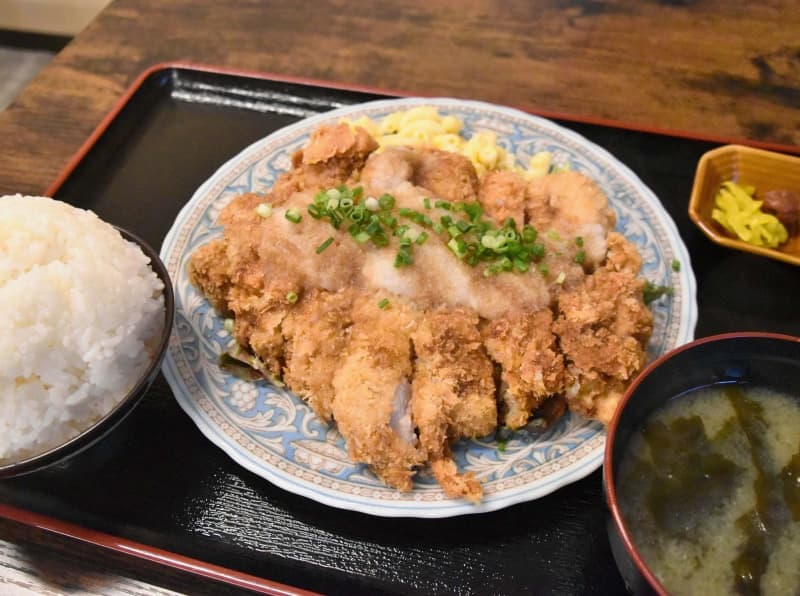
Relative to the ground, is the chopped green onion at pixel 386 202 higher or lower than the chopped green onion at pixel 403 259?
higher

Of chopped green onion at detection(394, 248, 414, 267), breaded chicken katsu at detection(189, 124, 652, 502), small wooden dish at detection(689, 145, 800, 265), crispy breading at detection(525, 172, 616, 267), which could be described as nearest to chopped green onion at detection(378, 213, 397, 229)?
breaded chicken katsu at detection(189, 124, 652, 502)

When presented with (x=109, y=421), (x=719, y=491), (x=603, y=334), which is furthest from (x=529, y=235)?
(x=109, y=421)

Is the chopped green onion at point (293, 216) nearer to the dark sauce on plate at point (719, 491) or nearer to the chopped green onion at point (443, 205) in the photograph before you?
the chopped green onion at point (443, 205)

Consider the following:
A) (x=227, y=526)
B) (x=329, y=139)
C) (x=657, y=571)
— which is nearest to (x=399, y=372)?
(x=227, y=526)

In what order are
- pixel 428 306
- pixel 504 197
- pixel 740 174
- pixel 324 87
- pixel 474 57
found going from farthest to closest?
pixel 474 57 < pixel 324 87 < pixel 740 174 < pixel 504 197 < pixel 428 306

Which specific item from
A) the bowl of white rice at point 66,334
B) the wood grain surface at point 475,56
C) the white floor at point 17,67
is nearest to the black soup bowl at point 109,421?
the bowl of white rice at point 66,334

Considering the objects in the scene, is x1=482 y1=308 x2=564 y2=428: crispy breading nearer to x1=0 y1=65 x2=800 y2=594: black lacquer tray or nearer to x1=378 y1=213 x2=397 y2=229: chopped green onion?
x1=0 y1=65 x2=800 y2=594: black lacquer tray

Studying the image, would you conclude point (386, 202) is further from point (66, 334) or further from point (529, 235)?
point (66, 334)
